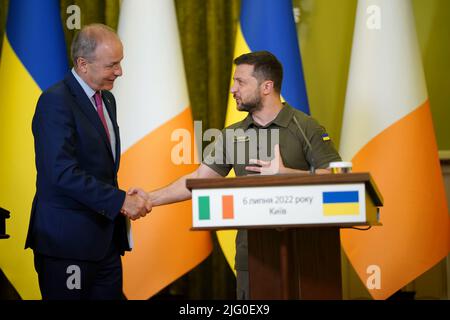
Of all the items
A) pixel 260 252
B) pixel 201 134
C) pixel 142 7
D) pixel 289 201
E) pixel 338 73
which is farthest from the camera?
pixel 338 73

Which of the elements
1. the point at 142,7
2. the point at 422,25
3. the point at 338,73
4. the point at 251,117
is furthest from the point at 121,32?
the point at 422,25

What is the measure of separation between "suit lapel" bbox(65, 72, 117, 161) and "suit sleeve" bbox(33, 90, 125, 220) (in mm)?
87

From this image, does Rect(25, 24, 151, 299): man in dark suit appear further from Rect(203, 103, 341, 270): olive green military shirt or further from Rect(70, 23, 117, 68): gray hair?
Rect(203, 103, 341, 270): olive green military shirt

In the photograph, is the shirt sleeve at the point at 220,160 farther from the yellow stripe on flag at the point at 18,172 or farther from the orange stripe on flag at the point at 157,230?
the yellow stripe on flag at the point at 18,172

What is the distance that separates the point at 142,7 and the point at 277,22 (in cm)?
76

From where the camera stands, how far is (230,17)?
4770 millimetres

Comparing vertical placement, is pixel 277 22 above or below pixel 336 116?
above

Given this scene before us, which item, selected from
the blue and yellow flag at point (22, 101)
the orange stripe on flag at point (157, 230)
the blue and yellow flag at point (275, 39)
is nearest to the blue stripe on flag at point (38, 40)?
the blue and yellow flag at point (22, 101)

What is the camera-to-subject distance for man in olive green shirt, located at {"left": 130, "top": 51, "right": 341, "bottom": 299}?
3154 mm

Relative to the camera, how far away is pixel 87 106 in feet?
9.55

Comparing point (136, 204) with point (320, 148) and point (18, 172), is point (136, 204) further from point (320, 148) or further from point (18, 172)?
point (18, 172)

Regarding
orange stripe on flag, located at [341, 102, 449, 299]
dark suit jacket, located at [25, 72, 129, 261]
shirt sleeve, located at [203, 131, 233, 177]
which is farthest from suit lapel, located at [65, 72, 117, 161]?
orange stripe on flag, located at [341, 102, 449, 299]

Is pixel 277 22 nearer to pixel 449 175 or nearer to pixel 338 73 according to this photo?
pixel 338 73

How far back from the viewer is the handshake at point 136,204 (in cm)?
289
